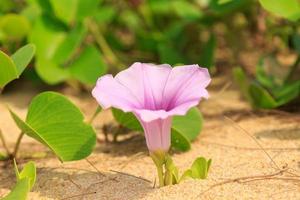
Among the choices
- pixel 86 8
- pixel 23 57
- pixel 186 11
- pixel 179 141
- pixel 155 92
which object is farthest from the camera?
pixel 186 11

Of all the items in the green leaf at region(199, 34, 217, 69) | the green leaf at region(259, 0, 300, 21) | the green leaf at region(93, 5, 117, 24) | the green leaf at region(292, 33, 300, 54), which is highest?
the green leaf at region(259, 0, 300, 21)

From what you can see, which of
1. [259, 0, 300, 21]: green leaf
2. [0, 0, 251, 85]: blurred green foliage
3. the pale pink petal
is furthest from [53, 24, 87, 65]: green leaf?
the pale pink petal

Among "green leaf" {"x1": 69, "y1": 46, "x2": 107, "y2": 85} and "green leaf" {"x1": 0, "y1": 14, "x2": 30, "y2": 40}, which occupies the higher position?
"green leaf" {"x1": 0, "y1": 14, "x2": 30, "y2": 40}

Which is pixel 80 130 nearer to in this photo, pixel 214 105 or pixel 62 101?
pixel 62 101

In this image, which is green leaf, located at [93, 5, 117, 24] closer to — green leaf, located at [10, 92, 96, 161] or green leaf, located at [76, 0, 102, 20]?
green leaf, located at [76, 0, 102, 20]

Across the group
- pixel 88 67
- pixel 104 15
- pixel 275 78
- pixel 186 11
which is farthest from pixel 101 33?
pixel 275 78

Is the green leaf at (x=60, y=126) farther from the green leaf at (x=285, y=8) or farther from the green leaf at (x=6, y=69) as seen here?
the green leaf at (x=285, y=8)

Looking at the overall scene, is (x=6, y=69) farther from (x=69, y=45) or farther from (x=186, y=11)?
(x=186, y=11)
